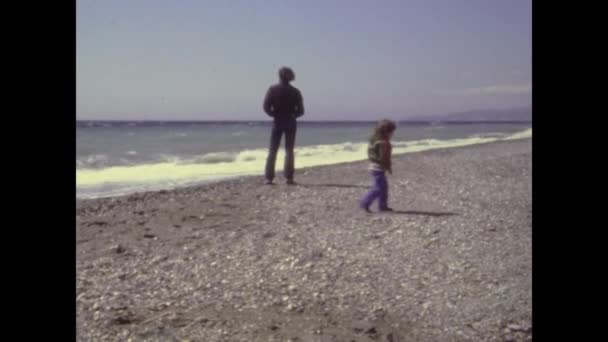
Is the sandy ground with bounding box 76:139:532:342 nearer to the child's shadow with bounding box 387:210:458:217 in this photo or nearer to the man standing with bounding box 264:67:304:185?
the child's shadow with bounding box 387:210:458:217

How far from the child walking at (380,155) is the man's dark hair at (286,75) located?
2327 mm

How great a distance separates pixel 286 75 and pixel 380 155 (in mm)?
2528

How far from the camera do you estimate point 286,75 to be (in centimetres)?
789

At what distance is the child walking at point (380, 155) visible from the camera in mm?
5922

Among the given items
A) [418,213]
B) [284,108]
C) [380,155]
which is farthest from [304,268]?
[284,108]

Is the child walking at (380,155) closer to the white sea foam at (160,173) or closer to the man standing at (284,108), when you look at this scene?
the man standing at (284,108)

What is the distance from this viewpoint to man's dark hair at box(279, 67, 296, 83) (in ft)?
25.7

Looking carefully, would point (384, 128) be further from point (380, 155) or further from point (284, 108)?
point (284, 108)

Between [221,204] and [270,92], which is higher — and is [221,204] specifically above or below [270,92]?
below
